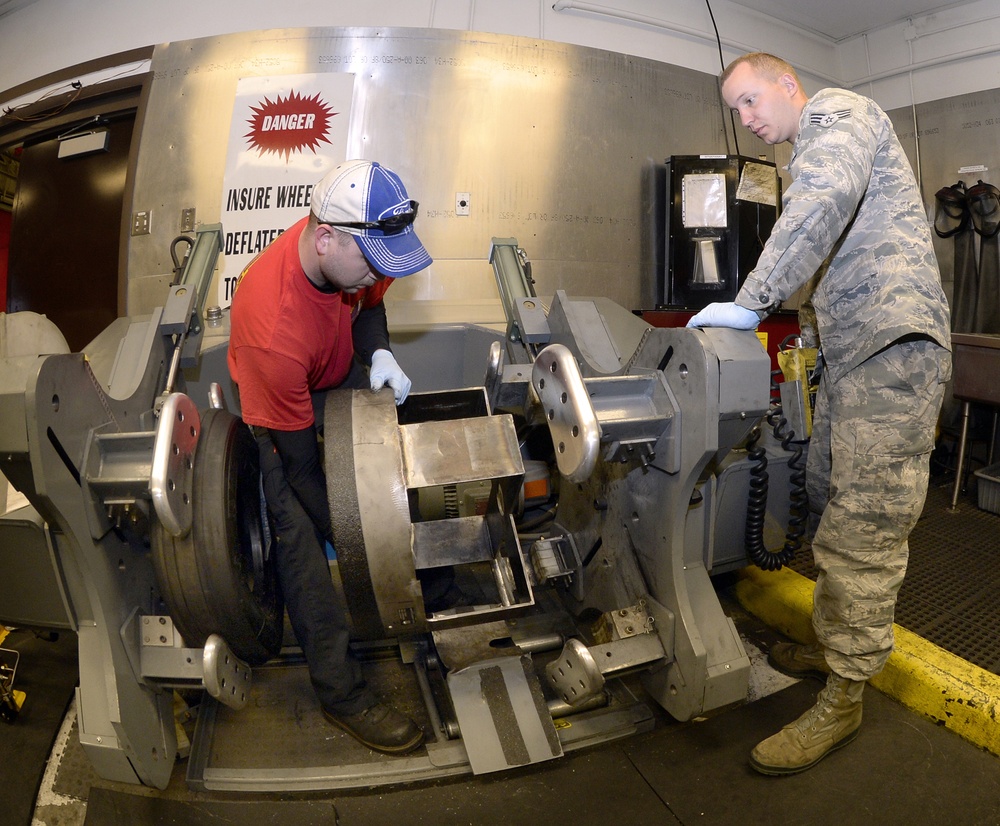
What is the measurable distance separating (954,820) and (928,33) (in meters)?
5.14

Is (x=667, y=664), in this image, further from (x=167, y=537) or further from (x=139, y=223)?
(x=139, y=223)

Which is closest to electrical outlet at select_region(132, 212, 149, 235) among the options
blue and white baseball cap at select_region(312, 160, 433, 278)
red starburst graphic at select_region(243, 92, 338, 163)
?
red starburst graphic at select_region(243, 92, 338, 163)

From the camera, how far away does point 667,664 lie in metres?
1.62

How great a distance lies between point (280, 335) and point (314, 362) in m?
0.16

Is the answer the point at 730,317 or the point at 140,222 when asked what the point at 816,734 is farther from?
the point at 140,222

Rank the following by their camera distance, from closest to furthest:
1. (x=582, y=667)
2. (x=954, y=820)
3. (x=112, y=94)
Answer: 1. (x=954, y=820)
2. (x=582, y=667)
3. (x=112, y=94)

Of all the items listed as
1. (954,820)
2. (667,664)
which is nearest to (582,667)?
(667,664)

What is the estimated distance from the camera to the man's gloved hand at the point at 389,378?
1.81m

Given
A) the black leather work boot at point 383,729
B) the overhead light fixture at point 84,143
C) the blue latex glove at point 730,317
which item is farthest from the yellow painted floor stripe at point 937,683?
the overhead light fixture at point 84,143

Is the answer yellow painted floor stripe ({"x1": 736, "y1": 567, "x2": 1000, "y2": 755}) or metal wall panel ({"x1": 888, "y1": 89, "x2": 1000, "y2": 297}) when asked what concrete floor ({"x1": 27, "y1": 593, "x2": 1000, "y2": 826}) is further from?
metal wall panel ({"x1": 888, "y1": 89, "x2": 1000, "y2": 297})

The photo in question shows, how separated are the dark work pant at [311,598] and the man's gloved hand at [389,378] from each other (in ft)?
1.15

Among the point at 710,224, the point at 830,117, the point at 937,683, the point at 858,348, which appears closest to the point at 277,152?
the point at 710,224

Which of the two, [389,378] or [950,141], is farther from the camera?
[950,141]

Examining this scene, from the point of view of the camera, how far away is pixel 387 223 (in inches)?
60.3
